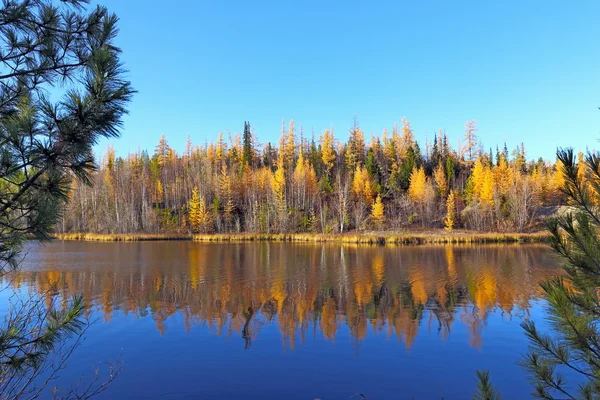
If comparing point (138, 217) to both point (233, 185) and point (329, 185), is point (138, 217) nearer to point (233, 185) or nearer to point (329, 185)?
point (233, 185)

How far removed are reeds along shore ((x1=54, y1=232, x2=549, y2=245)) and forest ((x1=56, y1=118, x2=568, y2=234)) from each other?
4.54 meters

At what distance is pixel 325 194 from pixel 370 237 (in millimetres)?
25098

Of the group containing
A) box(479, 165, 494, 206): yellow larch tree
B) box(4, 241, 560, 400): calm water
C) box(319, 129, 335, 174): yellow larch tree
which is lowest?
box(4, 241, 560, 400): calm water

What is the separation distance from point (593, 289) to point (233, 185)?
67.5 meters

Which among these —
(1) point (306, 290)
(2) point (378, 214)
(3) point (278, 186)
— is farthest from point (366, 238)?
(1) point (306, 290)

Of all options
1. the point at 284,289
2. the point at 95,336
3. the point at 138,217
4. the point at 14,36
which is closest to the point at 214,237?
the point at 138,217

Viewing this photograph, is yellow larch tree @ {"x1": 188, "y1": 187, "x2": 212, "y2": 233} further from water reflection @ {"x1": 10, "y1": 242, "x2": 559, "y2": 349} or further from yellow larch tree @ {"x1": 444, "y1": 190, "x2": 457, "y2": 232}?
yellow larch tree @ {"x1": 444, "y1": 190, "x2": 457, "y2": 232}

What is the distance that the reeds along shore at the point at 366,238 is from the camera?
4309 cm

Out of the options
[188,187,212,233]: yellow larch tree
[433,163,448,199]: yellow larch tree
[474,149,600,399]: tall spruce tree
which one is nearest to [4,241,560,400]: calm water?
[474,149,600,399]: tall spruce tree

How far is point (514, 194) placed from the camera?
52594 millimetres

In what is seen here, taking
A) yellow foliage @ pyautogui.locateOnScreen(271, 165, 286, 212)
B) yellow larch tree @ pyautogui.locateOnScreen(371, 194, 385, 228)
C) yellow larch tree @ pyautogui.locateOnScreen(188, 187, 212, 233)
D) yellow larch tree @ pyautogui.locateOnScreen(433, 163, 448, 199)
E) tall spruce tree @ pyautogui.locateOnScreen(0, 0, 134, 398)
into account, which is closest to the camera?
tall spruce tree @ pyautogui.locateOnScreen(0, 0, 134, 398)

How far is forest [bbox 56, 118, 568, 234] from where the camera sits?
55.9m

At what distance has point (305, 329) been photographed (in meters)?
11.3

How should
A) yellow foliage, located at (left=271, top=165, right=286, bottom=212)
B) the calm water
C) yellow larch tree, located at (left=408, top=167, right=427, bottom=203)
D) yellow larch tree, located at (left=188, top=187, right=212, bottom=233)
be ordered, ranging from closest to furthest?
the calm water, yellow larch tree, located at (left=188, top=187, right=212, bottom=233), yellow larch tree, located at (left=408, top=167, right=427, bottom=203), yellow foliage, located at (left=271, top=165, right=286, bottom=212)
